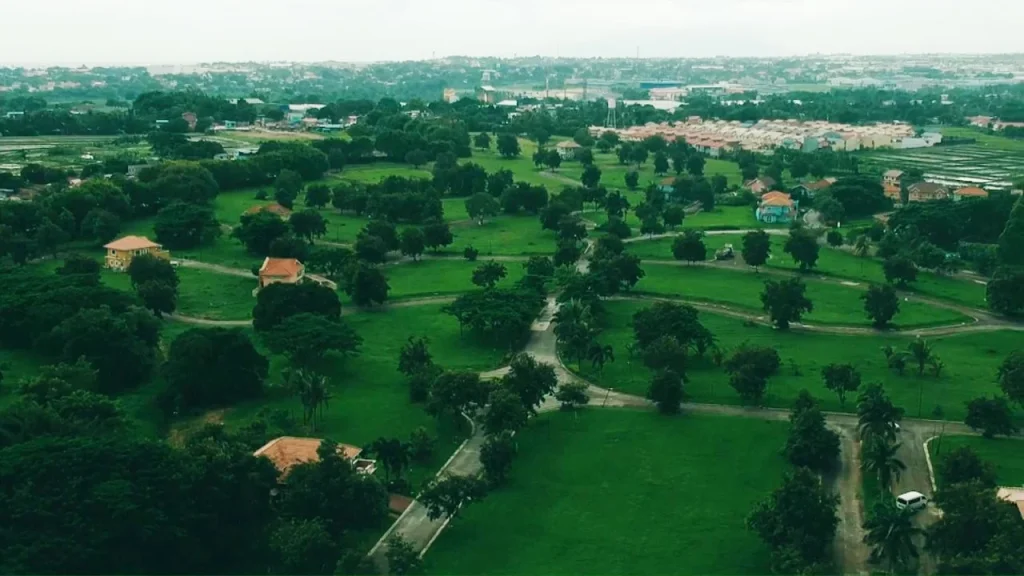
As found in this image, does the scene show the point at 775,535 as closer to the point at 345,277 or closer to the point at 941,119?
the point at 345,277

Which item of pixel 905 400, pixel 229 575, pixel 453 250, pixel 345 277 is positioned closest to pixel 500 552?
pixel 229 575

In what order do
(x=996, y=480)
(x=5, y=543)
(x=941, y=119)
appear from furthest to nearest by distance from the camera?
(x=941, y=119)
(x=996, y=480)
(x=5, y=543)

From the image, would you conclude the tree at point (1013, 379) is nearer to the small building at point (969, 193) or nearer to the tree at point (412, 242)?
the tree at point (412, 242)

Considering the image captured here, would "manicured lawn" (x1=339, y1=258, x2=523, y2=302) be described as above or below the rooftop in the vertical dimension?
below

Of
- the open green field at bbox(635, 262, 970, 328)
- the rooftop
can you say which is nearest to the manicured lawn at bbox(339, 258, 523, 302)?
the open green field at bbox(635, 262, 970, 328)

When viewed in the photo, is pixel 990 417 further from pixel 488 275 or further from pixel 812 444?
pixel 488 275

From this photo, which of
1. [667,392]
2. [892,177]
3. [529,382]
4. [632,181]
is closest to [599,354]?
[667,392]

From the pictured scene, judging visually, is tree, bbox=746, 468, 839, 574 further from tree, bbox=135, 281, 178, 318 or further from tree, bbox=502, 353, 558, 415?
tree, bbox=135, 281, 178, 318
